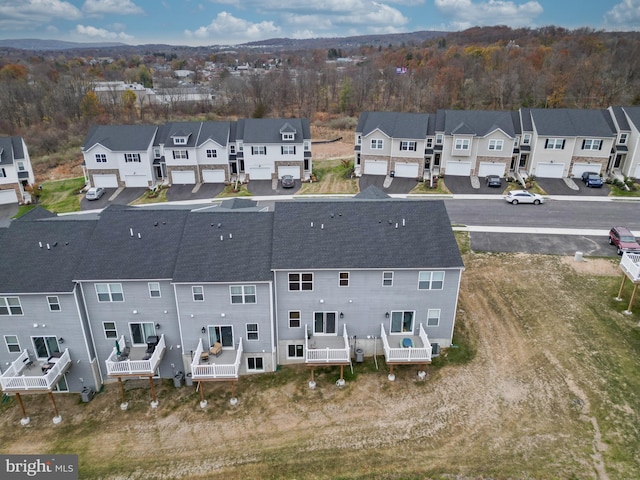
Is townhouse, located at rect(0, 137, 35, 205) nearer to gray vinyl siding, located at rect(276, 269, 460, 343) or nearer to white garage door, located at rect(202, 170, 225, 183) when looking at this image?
white garage door, located at rect(202, 170, 225, 183)

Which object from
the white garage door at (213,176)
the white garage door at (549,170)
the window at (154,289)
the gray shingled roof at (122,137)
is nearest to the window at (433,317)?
the window at (154,289)

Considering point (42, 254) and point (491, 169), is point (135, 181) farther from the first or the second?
point (491, 169)

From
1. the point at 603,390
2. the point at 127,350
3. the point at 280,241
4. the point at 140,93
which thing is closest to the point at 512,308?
the point at 603,390

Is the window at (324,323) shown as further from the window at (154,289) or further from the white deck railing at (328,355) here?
the window at (154,289)

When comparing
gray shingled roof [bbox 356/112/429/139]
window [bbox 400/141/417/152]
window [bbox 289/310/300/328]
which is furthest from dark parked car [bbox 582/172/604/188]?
window [bbox 289/310/300/328]

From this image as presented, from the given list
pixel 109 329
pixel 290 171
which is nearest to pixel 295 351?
pixel 109 329

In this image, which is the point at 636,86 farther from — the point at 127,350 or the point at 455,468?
the point at 127,350
